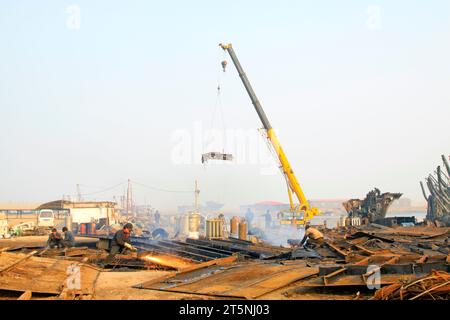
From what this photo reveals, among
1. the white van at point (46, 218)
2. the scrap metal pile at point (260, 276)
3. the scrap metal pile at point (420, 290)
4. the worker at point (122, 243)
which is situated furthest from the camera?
the white van at point (46, 218)

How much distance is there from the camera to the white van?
37.4 meters

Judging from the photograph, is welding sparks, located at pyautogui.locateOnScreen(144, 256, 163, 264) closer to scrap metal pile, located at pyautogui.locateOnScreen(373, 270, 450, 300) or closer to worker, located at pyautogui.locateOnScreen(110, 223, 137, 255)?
worker, located at pyautogui.locateOnScreen(110, 223, 137, 255)

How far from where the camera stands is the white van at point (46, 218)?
3738 centimetres

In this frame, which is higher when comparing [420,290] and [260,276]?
[420,290]

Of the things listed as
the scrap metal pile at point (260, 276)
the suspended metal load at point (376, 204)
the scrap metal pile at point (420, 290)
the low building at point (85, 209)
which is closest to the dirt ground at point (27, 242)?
the scrap metal pile at point (260, 276)

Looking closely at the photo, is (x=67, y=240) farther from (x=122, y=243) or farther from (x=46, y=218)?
(x=46, y=218)

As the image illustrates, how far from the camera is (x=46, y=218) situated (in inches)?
1495

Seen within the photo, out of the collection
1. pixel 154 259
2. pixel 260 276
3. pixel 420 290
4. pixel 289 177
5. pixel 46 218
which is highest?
pixel 289 177

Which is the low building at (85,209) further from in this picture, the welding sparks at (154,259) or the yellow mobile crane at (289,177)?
the welding sparks at (154,259)

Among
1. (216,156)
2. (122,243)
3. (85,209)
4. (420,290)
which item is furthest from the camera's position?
(85,209)

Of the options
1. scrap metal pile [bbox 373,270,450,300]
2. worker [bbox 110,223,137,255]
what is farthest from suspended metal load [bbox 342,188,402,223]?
scrap metal pile [bbox 373,270,450,300]

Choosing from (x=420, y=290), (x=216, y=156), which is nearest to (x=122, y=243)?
(x=420, y=290)
